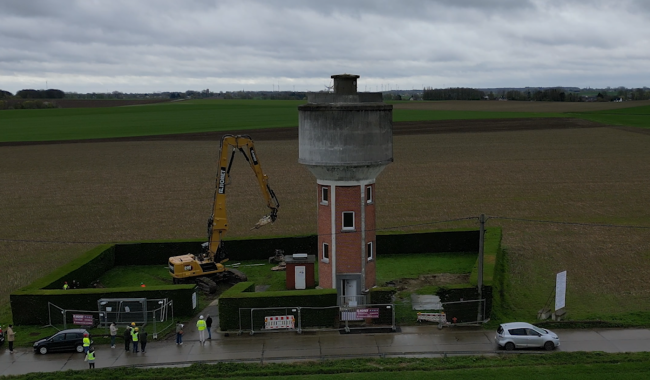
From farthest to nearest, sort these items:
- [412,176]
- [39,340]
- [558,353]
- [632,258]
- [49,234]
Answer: [412,176]
[49,234]
[632,258]
[39,340]
[558,353]

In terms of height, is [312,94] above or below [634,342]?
above

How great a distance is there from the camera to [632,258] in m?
44.1

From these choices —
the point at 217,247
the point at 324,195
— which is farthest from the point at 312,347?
the point at 217,247

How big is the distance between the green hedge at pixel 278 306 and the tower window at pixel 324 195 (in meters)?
5.40

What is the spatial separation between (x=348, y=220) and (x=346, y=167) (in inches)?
125

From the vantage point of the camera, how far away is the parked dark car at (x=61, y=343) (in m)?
29.9

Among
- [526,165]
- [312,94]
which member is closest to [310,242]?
[312,94]

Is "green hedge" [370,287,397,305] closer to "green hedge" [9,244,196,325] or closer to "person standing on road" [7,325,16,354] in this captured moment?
"green hedge" [9,244,196,325]

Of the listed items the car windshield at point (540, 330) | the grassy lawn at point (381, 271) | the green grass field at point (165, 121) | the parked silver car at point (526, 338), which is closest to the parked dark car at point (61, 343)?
the grassy lawn at point (381, 271)

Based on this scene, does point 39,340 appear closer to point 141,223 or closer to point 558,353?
point 558,353

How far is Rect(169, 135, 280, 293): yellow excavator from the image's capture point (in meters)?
39.1

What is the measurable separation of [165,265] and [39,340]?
15432 millimetres

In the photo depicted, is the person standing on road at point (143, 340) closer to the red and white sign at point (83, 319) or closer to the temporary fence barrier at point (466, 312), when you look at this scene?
Answer: the red and white sign at point (83, 319)

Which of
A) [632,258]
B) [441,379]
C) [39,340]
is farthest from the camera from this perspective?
[632,258]
